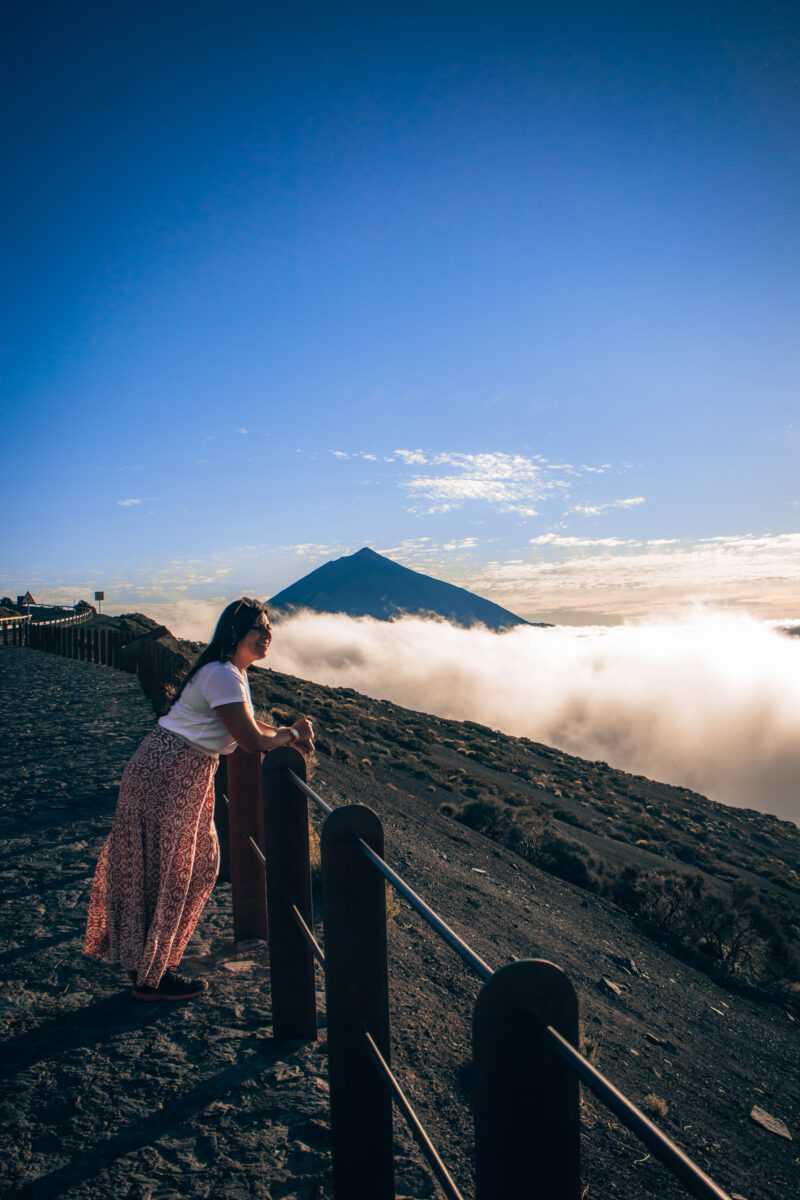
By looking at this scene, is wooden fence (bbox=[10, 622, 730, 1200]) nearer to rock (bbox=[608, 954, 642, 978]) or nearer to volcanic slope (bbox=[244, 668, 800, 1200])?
volcanic slope (bbox=[244, 668, 800, 1200])

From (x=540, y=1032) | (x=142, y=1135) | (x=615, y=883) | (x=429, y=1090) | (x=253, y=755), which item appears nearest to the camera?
(x=540, y=1032)

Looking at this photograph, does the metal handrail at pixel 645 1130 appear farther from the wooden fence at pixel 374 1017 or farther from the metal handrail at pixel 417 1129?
the metal handrail at pixel 417 1129

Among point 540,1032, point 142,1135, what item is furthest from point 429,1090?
point 540,1032

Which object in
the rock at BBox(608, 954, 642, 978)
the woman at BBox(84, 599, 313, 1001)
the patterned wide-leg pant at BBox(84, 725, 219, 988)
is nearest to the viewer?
the woman at BBox(84, 599, 313, 1001)

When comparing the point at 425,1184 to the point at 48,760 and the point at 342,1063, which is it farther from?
the point at 48,760

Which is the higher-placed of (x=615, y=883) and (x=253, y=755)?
(x=253, y=755)

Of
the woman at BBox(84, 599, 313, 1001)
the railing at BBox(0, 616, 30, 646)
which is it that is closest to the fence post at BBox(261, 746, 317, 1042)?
the woman at BBox(84, 599, 313, 1001)

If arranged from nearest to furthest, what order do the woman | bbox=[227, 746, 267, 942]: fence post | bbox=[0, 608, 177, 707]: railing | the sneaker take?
the woman < the sneaker < bbox=[227, 746, 267, 942]: fence post < bbox=[0, 608, 177, 707]: railing

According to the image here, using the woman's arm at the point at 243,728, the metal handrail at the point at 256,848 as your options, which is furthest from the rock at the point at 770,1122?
the woman's arm at the point at 243,728

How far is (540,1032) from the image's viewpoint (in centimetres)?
110

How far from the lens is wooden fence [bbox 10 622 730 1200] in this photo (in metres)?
1.10

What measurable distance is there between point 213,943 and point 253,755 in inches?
47.7

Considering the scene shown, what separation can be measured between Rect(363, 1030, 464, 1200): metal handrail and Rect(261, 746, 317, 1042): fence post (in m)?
1.04

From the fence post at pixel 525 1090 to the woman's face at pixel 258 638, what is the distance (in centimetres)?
218
